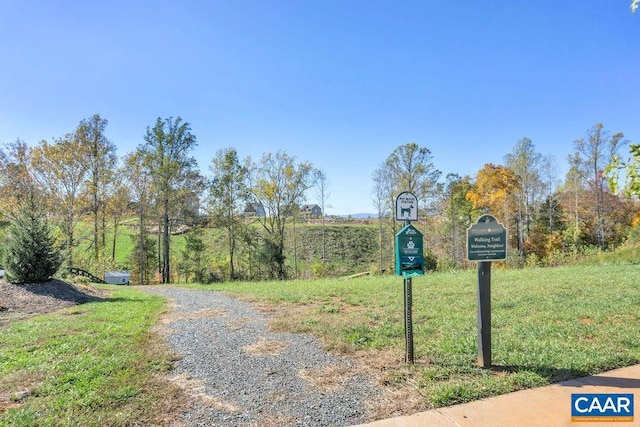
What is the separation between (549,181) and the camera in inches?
1130

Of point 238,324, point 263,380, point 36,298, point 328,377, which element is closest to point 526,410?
point 328,377

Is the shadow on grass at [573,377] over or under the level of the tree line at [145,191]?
under

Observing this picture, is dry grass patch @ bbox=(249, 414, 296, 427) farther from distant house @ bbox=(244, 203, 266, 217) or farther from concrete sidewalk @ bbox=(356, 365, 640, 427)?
distant house @ bbox=(244, 203, 266, 217)

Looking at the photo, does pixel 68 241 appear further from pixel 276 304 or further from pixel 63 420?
pixel 63 420

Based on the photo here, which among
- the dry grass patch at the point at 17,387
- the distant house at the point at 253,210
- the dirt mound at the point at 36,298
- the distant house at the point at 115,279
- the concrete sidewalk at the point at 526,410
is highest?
the distant house at the point at 253,210

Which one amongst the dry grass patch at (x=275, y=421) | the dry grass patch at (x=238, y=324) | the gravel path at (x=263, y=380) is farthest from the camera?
the dry grass patch at (x=238, y=324)

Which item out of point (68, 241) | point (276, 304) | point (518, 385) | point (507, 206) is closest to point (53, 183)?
point (68, 241)

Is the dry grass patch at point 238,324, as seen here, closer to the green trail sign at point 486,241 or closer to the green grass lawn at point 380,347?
the green grass lawn at point 380,347

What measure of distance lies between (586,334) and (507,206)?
2384 centimetres

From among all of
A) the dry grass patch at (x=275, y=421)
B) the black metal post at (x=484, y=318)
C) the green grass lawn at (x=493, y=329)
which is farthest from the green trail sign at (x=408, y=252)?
the dry grass patch at (x=275, y=421)

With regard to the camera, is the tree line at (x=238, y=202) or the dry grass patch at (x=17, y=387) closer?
the dry grass patch at (x=17, y=387)

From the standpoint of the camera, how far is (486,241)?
360cm

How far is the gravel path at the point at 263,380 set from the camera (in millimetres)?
2809

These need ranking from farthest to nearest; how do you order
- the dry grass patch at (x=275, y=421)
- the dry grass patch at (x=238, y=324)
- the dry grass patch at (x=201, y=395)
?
the dry grass patch at (x=238, y=324) → the dry grass patch at (x=201, y=395) → the dry grass patch at (x=275, y=421)
